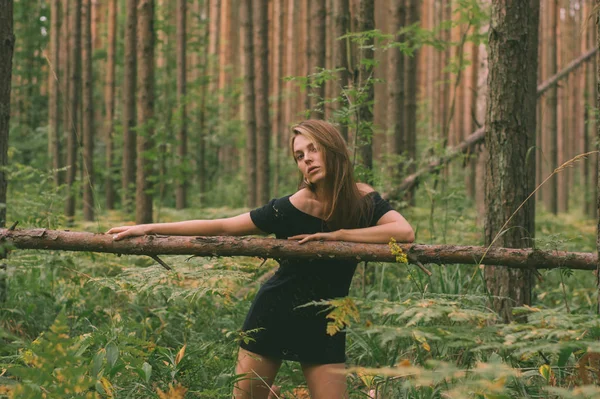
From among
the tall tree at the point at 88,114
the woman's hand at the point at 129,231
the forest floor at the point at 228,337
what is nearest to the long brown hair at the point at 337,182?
the forest floor at the point at 228,337

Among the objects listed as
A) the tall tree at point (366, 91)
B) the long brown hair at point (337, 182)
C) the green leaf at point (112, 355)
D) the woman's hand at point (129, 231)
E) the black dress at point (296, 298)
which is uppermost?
the tall tree at point (366, 91)

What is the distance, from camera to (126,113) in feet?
37.0

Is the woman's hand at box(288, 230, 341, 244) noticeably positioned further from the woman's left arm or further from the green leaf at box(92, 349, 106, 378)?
the green leaf at box(92, 349, 106, 378)

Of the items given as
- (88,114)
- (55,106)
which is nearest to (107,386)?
(88,114)

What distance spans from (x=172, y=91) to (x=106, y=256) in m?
13.4

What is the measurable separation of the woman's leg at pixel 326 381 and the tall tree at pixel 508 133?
1628mm

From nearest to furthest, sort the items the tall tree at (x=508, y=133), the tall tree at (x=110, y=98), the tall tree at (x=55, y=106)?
the tall tree at (x=508, y=133) → the tall tree at (x=55, y=106) → the tall tree at (x=110, y=98)

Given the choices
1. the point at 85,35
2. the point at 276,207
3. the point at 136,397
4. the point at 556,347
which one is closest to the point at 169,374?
the point at 136,397

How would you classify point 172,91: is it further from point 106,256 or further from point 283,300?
point 283,300

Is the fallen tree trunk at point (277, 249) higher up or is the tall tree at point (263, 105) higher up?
the tall tree at point (263, 105)

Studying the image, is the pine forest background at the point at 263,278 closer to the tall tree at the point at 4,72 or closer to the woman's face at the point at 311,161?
the tall tree at the point at 4,72

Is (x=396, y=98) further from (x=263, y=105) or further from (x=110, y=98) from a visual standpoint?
(x=110, y=98)

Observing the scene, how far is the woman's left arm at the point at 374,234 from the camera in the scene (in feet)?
10.8

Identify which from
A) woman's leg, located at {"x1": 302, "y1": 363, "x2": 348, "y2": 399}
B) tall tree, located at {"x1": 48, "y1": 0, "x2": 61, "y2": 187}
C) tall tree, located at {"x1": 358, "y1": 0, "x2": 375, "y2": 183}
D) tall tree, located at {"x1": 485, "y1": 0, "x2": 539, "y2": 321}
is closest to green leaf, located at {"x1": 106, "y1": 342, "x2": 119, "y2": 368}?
woman's leg, located at {"x1": 302, "y1": 363, "x2": 348, "y2": 399}
